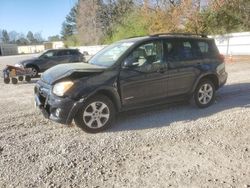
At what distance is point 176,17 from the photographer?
2722 centimetres

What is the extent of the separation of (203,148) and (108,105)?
1956 millimetres

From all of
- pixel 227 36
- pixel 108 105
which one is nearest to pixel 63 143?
pixel 108 105

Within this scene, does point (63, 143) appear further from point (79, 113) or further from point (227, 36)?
point (227, 36)

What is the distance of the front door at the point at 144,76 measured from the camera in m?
6.20

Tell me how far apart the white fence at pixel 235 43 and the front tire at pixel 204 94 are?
16.6 metres

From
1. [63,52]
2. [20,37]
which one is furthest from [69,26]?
[63,52]

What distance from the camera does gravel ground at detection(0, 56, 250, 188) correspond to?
411 centimetres

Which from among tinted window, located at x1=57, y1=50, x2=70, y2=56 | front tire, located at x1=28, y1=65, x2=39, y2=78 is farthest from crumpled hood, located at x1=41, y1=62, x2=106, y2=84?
tinted window, located at x1=57, y1=50, x2=70, y2=56

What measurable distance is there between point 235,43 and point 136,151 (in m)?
21.1

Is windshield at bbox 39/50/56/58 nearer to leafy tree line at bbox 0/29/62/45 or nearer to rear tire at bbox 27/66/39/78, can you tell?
rear tire at bbox 27/66/39/78

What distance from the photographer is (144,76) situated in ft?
21.0

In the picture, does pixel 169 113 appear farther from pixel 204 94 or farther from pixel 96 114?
pixel 96 114

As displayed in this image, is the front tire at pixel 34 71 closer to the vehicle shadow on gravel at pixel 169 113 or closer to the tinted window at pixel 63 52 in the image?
the tinted window at pixel 63 52

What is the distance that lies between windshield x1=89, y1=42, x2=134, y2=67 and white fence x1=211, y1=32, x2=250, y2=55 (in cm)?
1809
